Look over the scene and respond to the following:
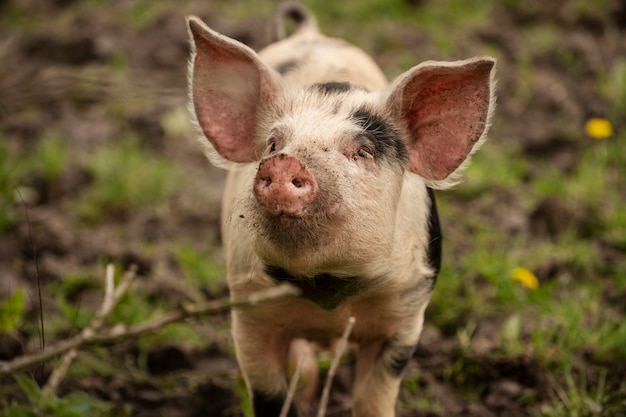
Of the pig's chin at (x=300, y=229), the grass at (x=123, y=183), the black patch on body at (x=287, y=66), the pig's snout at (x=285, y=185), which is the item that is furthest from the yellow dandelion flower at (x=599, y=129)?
the pig's snout at (x=285, y=185)

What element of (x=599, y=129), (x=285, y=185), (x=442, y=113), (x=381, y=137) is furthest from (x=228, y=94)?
(x=599, y=129)

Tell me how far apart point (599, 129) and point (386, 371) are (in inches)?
125

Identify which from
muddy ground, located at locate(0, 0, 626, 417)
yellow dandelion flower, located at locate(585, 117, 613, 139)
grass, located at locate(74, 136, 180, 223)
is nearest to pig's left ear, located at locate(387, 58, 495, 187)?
muddy ground, located at locate(0, 0, 626, 417)

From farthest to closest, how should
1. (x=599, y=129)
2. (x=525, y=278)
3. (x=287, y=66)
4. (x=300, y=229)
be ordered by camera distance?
(x=599, y=129), (x=525, y=278), (x=287, y=66), (x=300, y=229)

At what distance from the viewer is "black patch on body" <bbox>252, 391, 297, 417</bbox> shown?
355 cm

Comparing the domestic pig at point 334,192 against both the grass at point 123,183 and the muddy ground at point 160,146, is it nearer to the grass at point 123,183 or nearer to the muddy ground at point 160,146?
the muddy ground at point 160,146

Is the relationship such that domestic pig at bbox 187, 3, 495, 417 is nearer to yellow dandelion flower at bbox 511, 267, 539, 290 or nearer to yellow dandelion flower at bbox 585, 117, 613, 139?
yellow dandelion flower at bbox 511, 267, 539, 290

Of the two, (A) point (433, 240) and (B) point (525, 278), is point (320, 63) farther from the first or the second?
(B) point (525, 278)

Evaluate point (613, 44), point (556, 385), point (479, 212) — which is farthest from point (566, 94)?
point (556, 385)

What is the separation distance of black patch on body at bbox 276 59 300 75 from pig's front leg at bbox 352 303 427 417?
4.17 feet

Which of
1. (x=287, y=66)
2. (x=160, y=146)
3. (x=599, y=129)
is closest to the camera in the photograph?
(x=287, y=66)

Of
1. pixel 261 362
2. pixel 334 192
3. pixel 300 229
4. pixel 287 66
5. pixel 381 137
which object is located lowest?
pixel 261 362

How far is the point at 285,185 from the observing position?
2574 millimetres

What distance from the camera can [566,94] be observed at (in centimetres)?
684
